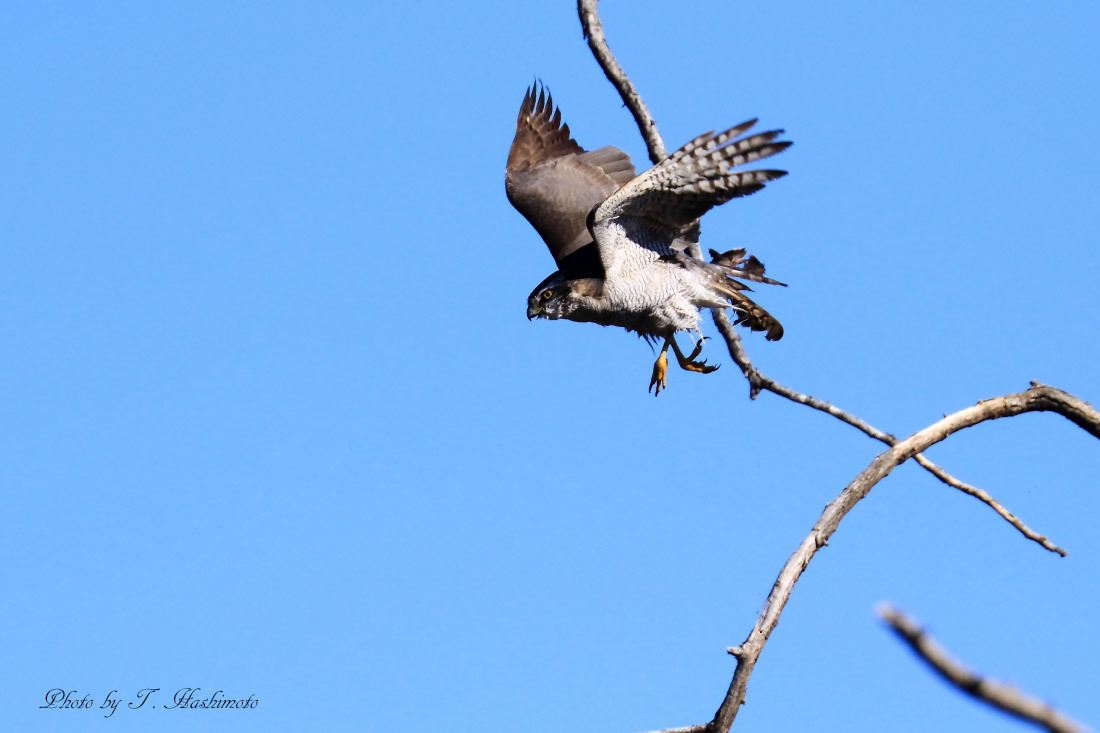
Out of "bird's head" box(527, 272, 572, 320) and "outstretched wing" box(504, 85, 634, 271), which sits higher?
"outstretched wing" box(504, 85, 634, 271)

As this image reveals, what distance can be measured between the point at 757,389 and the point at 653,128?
5.98ft

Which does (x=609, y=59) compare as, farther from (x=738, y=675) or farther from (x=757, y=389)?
(x=738, y=675)

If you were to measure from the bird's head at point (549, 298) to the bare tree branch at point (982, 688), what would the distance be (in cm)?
716

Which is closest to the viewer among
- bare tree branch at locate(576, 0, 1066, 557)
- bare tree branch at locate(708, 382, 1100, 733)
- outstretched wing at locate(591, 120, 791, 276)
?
bare tree branch at locate(708, 382, 1100, 733)

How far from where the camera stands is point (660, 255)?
7.79 metres

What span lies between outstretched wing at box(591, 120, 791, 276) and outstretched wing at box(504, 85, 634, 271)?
1082mm

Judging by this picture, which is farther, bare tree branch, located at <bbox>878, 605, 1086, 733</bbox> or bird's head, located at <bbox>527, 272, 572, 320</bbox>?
bird's head, located at <bbox>527, 272, 572, 320</bbox>

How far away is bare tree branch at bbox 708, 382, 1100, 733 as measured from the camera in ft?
14.0

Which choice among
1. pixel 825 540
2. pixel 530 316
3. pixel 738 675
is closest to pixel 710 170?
pixel 530 316

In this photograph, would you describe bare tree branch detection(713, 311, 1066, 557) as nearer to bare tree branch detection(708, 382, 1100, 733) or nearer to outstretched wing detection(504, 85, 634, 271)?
bare tree branch detection(708, 382, 1100, 733)

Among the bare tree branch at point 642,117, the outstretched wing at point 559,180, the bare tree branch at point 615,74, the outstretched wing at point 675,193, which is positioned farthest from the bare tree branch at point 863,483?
the outstretched wing at point 559,180

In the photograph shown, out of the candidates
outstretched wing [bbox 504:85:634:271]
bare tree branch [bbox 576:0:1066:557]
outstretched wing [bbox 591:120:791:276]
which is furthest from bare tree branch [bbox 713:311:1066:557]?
outstretched wing [bbox 504:85:634:271]

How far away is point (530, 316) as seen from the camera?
328 inches

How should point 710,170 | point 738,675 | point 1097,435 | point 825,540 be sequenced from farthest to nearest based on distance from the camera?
1. point 710,170
2. point 1097,435
3. point 825,540
4. point 738,675
